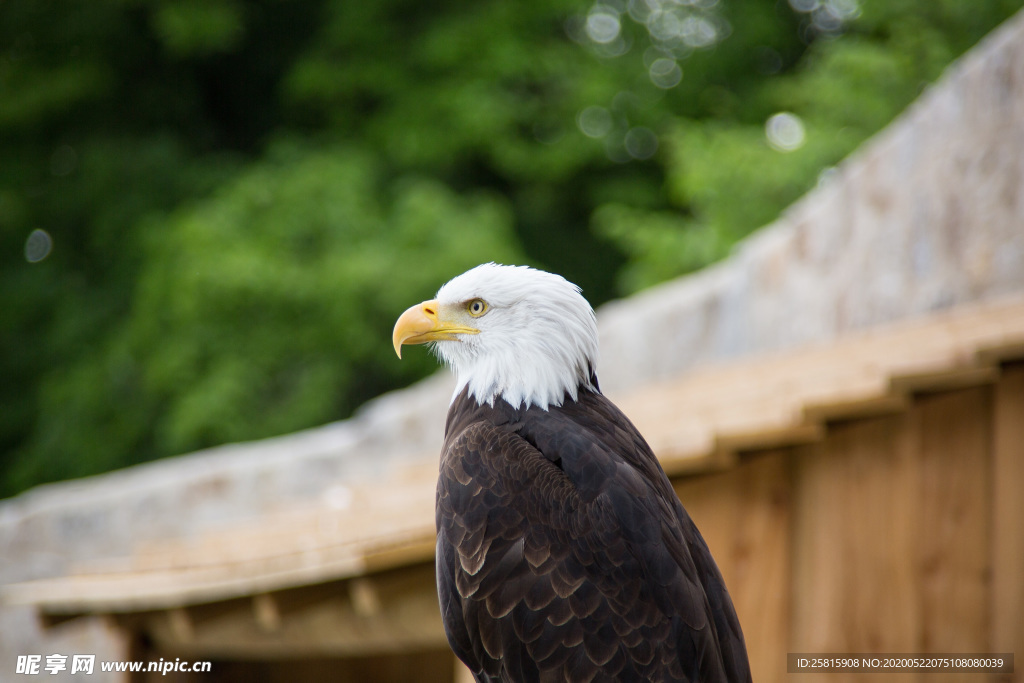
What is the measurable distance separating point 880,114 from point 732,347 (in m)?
2.76

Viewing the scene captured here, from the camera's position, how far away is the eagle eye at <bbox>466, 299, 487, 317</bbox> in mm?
2342

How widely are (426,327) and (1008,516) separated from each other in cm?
195

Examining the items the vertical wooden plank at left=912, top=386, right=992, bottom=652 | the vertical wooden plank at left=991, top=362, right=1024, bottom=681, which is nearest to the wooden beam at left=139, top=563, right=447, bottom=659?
the vertical wooden plank at left=912, top=386, right=992, bottom=652

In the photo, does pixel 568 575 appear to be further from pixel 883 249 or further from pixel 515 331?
pixel 883 249

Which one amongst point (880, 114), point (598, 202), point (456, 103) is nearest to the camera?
point (880, 114)

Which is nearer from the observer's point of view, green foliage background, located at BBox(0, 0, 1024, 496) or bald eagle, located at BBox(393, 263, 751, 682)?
bald eagle, located at BBox(393, 263, 751, 682)

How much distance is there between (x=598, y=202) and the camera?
448 inches

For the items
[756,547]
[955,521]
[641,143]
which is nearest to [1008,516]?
[955,521]

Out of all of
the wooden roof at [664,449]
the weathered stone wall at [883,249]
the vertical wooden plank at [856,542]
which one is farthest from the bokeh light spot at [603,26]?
the vertical wooden plank at [856,542]

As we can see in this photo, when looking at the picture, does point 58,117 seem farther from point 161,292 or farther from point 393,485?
point 393,485

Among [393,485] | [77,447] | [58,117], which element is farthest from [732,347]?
[58,117]

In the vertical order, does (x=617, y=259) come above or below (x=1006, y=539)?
above

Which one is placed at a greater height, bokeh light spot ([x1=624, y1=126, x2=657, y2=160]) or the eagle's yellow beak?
bokeh light spot ([x1=624, y1=126, x2=657, y2=160])

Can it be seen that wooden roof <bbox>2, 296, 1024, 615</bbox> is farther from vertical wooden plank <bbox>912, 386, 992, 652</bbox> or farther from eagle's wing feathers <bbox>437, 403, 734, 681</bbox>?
eagle's wing feathers <bbox>437, 403, 734, 681</bbox>
